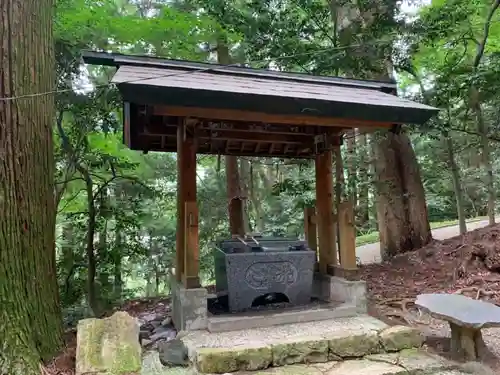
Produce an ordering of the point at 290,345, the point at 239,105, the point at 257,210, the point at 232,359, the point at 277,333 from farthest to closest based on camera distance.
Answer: the point at 257,210 → the point at 277,333 → the point at 239,105 → the point at 290,345 → the point at 232,359

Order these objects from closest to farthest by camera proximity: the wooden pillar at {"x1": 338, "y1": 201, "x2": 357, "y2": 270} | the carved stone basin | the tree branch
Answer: the carved stone basin → the wooden pillar at {"x1": 338, "y1": 201, "x2": 357, "y2": 270} → the tree branch

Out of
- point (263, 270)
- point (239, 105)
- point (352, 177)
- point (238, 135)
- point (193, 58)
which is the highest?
point (193, 58)

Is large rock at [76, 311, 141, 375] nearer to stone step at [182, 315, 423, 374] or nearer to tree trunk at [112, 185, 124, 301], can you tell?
stone step at [182, 315, 423, 374]

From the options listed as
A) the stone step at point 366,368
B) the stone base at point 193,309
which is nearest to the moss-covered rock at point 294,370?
the stone step at point 366,368

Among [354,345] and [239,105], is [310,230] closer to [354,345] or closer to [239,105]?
[354,345]

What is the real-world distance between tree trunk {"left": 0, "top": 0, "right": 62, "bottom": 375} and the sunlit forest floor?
467 millimetres

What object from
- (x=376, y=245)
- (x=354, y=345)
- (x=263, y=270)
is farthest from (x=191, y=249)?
(x=376, y=245)

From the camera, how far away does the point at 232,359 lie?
2959mm

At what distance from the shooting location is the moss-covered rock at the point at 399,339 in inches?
130

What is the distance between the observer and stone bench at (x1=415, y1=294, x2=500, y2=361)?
9.97 feet

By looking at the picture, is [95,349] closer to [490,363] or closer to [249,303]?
[249,303]

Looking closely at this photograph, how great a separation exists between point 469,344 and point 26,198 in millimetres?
3749

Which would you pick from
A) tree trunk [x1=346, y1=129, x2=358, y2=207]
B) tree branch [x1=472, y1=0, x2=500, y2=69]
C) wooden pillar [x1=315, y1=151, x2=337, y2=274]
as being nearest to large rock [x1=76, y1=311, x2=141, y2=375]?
wooden pillar [x1=315, y1=151, x2=337, y2=274]

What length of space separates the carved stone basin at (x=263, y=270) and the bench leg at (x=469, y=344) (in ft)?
4.83
